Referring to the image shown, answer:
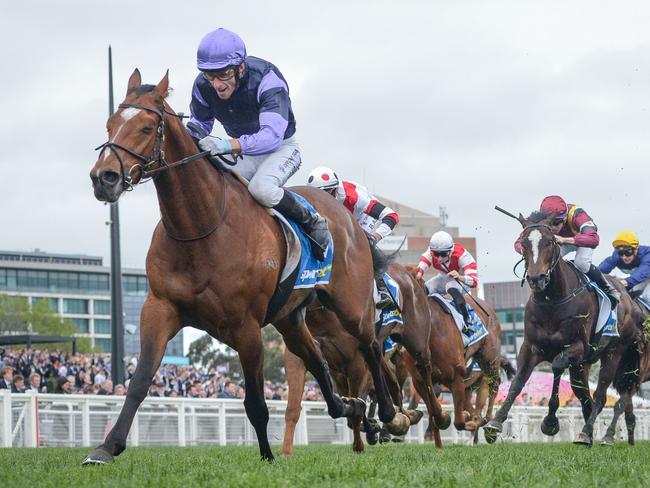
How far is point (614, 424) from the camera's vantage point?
13.1 meters

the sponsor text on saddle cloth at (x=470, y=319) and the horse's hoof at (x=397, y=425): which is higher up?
the sponsor text on saddle cloth at (x=470, y=319)

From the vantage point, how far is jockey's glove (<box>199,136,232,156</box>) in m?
7.38

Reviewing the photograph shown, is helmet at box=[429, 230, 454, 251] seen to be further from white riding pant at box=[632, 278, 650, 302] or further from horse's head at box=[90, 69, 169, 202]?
horse's head at box=[90, 69, 169, 202]

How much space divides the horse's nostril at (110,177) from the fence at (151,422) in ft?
23.4

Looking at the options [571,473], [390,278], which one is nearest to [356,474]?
Answer: [571,473]

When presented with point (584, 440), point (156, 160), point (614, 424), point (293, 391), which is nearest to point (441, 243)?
point (614, 424)

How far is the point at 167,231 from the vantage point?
7.21 metres

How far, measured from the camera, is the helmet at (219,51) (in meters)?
7.61

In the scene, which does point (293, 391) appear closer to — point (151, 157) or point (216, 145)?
point (216, 145)

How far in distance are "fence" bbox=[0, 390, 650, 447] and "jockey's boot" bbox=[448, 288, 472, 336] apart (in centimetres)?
194

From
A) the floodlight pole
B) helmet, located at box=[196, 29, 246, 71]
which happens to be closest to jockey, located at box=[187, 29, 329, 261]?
helmet, located at box=[196, 29, 246, 71]

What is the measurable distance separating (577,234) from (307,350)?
4.98 m

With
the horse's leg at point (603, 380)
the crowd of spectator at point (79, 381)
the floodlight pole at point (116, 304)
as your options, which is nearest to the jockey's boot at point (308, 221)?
the horse's leg at point (603, 380)

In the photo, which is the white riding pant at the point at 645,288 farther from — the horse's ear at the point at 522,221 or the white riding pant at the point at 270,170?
the white riding pant at the point at 270,170
